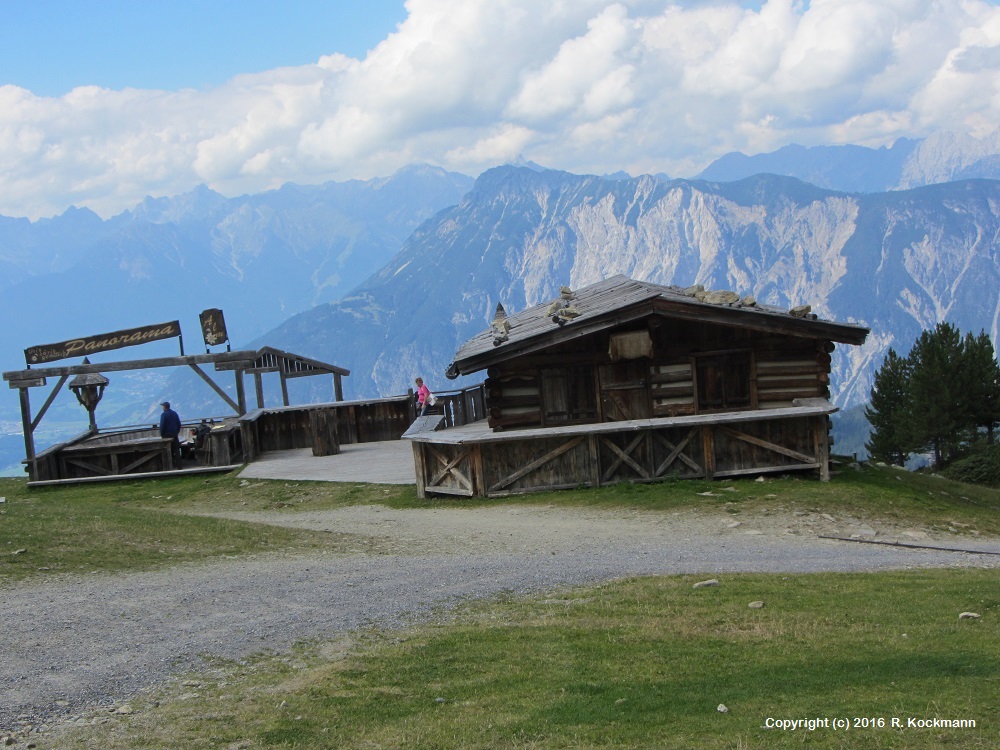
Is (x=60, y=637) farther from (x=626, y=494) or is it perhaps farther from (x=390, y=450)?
(x=390, y=450)

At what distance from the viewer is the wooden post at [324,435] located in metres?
31.9

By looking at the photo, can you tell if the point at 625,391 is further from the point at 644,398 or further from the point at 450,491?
the point at 450,491

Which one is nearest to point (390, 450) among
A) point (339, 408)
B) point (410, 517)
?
point (339, 408)

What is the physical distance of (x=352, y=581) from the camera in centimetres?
1366

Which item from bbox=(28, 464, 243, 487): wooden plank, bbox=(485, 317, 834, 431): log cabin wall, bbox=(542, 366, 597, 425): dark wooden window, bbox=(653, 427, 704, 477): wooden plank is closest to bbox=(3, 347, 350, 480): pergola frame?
bbox=(28, 464, 243, 487): wooden plank

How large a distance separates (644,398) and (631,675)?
16240mm

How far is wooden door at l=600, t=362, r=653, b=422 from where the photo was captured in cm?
2498

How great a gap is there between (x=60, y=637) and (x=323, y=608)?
2.83m

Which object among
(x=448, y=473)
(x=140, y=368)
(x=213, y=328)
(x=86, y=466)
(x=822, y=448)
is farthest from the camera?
(x=213, y=328)

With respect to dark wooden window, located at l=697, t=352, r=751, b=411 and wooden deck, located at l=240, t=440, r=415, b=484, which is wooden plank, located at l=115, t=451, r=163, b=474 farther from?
dark wooden window, located at l=697, t=352, r=751, b=411

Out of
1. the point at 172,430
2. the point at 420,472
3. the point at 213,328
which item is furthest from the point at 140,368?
the point at 420,472

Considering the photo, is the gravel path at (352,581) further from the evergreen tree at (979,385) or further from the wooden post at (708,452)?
the evergreen tree at (979,385)

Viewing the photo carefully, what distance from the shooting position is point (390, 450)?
3241 centimetres

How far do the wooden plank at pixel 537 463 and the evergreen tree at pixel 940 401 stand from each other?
55.6 metres
